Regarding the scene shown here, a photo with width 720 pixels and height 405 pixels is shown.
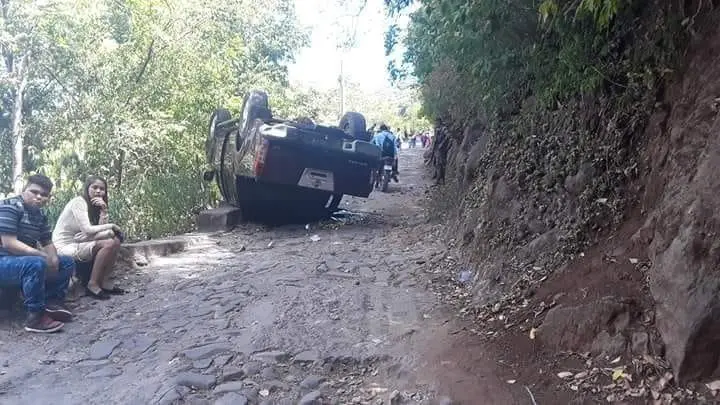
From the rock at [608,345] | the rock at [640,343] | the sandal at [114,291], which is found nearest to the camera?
the rock at [640,343]

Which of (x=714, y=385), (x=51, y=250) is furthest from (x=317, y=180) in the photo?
(x=714, y=385)

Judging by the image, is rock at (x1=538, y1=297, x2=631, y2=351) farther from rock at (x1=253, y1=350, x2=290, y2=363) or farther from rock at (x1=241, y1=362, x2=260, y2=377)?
rock at (x1=241, y1=362, x2=260, y2=377)

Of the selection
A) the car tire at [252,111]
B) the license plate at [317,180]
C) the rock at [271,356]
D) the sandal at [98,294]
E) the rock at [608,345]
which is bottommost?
the sandal at [98,294]

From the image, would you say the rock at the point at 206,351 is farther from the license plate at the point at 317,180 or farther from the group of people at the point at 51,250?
the license plate at the point at 317,180

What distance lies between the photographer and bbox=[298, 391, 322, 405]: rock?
3997 mm

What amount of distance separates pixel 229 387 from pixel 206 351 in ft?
2.36

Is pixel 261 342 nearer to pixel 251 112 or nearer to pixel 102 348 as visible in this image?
pixel 102 348

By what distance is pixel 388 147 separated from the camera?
16.6 meters

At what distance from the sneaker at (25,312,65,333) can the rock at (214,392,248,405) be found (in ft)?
7.63

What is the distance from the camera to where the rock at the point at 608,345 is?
3615 millimetres

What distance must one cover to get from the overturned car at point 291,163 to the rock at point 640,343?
6826 mm

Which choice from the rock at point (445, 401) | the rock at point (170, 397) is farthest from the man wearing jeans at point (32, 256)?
the rock at point (445, 401)

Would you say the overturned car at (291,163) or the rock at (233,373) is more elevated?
the overturned car at (291,163)

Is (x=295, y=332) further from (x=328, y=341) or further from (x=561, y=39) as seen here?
(x=561, y=39)
